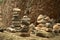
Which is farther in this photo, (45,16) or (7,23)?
(7,23)

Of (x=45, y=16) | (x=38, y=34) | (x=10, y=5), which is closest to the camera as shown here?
(x=38, y=34)

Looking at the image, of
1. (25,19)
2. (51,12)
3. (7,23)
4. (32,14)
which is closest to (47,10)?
(51,12)

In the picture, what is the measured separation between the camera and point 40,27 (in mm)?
2520

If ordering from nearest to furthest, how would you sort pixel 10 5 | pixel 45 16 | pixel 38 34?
pixel 38 34 < pixel 45 16 < pixel 10 5

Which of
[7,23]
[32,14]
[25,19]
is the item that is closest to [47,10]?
[32,14]

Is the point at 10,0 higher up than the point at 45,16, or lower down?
higher up

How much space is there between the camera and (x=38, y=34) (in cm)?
221

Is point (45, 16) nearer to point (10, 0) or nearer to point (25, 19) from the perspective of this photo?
point (25, 19)

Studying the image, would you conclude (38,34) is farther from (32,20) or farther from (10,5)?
(10,5)

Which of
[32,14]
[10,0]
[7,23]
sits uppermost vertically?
[10,0]

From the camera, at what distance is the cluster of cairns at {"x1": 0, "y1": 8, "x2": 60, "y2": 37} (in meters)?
2.22

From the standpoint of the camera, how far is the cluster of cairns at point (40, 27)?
2.22 metres

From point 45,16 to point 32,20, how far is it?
25 centimetres

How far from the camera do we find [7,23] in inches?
127
